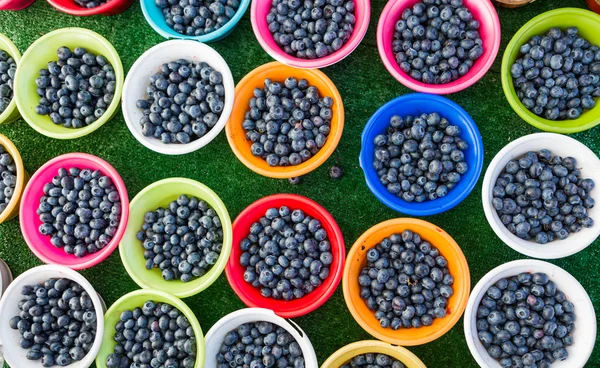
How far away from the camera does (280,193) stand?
2.16 m

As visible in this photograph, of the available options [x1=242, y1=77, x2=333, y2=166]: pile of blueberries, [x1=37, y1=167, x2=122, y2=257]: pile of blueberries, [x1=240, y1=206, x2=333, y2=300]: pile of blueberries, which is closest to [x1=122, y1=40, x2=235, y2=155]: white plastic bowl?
[x1=242, y1=77, x2=333, y2=166]: pile of blueberries

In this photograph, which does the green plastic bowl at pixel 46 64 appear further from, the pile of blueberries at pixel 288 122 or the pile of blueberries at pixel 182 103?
the pile of blueberries at pixel 288 122

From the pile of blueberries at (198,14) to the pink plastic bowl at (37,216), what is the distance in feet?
2.16

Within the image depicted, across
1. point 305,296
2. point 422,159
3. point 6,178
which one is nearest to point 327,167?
point 422,159

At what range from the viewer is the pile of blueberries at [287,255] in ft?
6.37

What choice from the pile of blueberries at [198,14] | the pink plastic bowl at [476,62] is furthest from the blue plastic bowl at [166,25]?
the pink plastic bowl at [476,62]

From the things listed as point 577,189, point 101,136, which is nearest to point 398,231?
point 577,189

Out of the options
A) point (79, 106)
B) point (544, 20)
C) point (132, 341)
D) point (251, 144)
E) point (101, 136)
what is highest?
point (544, 20)

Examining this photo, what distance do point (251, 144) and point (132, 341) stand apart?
36.5 inches

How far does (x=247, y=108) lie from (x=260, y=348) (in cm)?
98

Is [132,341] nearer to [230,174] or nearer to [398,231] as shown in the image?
[230,174]

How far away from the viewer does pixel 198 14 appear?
207cm

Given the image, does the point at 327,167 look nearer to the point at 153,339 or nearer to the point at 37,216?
the point at 153,339

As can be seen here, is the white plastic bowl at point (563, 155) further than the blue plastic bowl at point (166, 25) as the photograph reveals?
No
